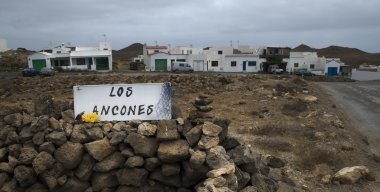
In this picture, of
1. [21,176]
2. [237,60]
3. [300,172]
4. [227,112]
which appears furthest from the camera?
[237,60]

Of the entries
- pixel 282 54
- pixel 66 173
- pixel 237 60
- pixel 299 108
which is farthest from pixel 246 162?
pixel 282 54

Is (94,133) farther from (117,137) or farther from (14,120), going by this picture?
(14,120)

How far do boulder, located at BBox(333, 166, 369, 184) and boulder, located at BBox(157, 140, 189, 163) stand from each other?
5687 millimetres

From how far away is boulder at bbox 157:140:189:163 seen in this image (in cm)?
611

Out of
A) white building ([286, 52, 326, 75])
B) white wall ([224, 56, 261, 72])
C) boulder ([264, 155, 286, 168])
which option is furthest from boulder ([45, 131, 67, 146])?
white building ([286, 52, 326, 75])

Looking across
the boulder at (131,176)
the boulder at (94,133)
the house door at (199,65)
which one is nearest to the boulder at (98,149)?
the boulder at (94,133)

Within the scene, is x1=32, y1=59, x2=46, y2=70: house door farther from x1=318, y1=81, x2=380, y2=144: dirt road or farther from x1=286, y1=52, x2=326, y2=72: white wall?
x1=318, y1=81, x2=380, y2=144: dirt road

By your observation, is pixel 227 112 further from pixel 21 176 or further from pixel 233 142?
pixel 21 176

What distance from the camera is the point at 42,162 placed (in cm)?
595

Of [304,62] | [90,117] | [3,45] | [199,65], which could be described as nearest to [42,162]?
[90,117]

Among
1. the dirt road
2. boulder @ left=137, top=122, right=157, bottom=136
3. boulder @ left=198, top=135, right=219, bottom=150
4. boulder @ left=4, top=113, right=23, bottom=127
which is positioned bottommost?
the dirt road

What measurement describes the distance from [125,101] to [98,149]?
105 cm

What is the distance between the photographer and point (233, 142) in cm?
688

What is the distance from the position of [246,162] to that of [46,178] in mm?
3343
